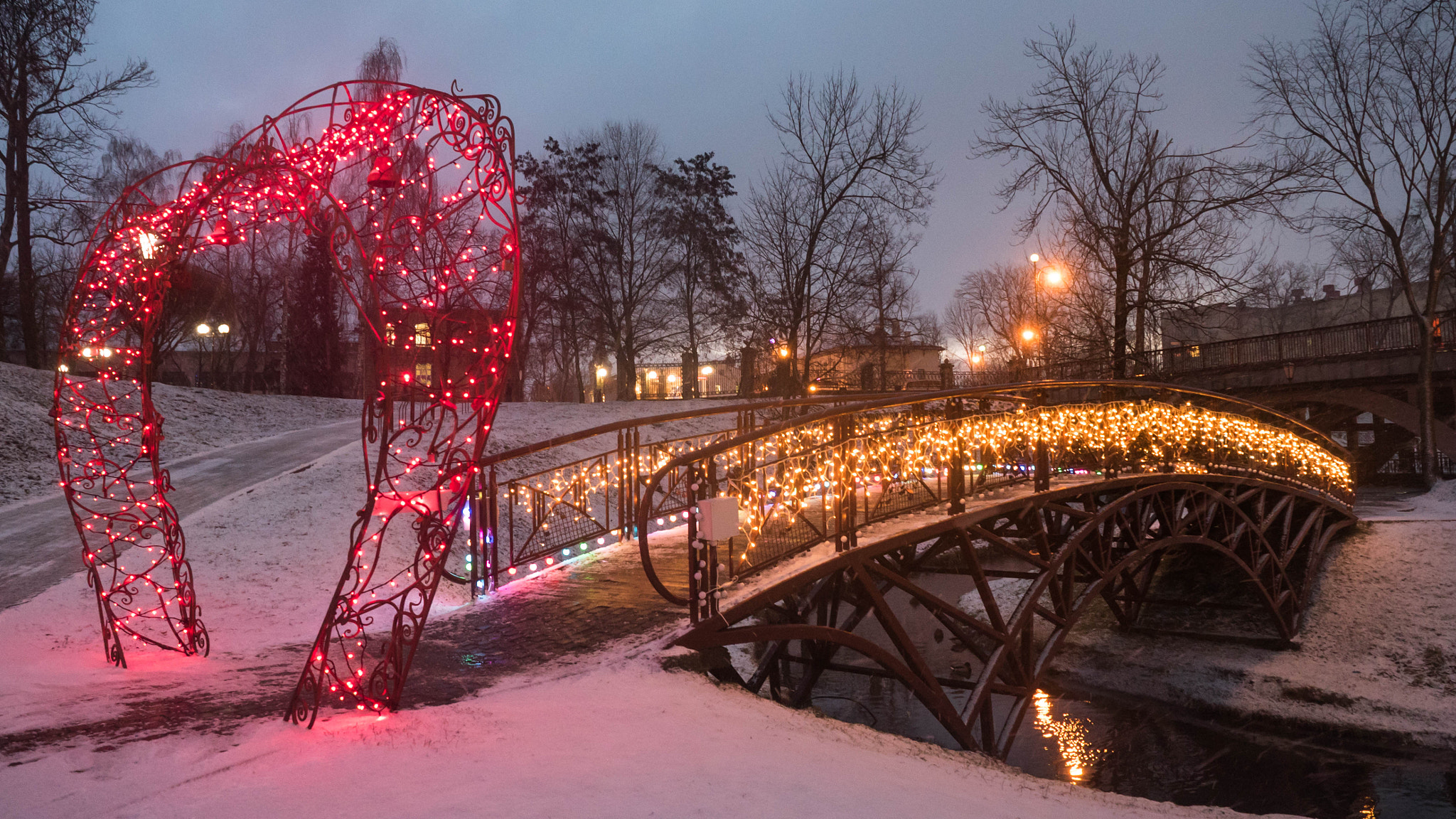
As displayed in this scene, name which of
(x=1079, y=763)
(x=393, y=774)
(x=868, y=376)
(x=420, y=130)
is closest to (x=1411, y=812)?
(x=1079, y=763)

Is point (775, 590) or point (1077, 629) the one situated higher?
point (775, 590)

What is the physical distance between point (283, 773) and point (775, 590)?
3920mm

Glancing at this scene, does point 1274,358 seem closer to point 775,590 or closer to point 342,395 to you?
point 775,590

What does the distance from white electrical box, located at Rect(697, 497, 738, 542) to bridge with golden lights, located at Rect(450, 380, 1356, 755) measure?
0.01 m

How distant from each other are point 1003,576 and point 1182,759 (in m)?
5.51

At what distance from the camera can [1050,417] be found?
34.7ft

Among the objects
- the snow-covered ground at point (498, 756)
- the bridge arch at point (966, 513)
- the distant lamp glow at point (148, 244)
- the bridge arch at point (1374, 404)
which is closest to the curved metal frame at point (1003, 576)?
the bridge arch at point (966, 513)

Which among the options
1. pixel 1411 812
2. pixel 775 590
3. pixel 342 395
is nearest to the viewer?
pixel 775 590

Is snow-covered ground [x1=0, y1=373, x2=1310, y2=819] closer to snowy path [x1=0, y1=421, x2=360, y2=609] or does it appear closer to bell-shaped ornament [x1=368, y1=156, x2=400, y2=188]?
snowy path [x1=0, y1=421, x2=360, y2=609]

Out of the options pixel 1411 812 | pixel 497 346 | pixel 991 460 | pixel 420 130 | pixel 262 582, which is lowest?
pixel 1411 812

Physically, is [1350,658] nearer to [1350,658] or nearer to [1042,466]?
[1350,658]

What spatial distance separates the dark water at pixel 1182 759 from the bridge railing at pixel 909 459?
398 centimetres

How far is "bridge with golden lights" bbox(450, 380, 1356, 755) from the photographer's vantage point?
750 cm

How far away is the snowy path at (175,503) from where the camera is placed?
30.8 ft
